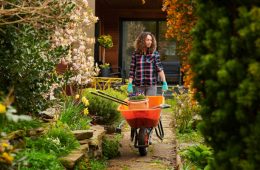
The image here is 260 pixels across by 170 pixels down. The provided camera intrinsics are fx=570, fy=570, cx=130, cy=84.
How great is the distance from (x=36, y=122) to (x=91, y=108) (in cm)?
335

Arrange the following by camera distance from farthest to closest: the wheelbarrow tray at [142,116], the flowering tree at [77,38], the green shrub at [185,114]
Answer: the green shrub at [185,114] < the wheelbarrow tray at [142,116] < the flowering tree at [77,38]

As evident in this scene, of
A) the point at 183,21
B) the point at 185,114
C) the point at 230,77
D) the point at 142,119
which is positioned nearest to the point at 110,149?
the point at 142,119

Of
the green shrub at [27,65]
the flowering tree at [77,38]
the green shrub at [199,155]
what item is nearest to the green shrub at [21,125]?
the green shrub at [27,65]

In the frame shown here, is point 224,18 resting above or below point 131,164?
above

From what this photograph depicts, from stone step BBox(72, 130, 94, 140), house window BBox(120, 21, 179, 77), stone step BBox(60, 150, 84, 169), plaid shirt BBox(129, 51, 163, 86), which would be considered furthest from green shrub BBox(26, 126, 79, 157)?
house window BBox(120, 21, 179, 77)

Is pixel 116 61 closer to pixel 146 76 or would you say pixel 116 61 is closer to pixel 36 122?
pixel 146 76

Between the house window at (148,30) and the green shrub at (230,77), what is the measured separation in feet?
62.7

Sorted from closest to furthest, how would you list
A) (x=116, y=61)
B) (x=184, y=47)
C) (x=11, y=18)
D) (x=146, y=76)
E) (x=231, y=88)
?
Answer: 1. (x=231, y=88)
2. (x=11, y=18)
3. (x=184, y=47)
4. (x=146, y=76)
5. (x=116, y=61)

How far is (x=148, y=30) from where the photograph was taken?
22.5 m

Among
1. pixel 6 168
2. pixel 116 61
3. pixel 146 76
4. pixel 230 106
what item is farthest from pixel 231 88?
pixel 116 61

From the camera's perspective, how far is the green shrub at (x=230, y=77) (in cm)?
284

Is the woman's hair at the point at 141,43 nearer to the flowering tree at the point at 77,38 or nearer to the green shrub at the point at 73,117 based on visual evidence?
the flowering tree at the point at 77,38

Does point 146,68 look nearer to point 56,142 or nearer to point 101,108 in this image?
point 101,108

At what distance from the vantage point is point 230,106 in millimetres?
2977
